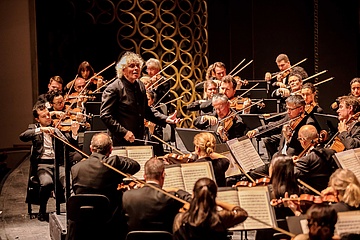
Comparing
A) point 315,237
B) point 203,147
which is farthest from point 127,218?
point 315,237

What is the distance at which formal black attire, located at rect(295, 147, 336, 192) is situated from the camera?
539cm

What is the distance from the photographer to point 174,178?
A: 4902mm

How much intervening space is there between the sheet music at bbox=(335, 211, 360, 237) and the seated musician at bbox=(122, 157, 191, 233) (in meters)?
1.00

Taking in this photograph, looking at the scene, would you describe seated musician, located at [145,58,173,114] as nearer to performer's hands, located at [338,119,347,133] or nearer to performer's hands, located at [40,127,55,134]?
performer's hands, located at [40,127,55,134]

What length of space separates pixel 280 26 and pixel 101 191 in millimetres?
7009

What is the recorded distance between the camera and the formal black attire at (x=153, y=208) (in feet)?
14.4

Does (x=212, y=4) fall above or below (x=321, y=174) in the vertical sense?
above

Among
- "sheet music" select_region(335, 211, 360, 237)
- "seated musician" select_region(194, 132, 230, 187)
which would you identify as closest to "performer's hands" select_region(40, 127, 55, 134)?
"seated musician" select_region(194, 132, 230, 187)

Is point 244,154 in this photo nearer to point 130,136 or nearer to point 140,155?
point 140,155

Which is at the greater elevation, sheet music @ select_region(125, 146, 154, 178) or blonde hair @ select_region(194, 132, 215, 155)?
blonde hair @ select_region(194, 132, 215, 155)

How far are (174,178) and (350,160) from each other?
133 centimetres

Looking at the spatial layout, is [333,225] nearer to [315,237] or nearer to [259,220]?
[315,237]

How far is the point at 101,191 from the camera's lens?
5133mm

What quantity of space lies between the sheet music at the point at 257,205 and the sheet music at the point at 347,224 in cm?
57
